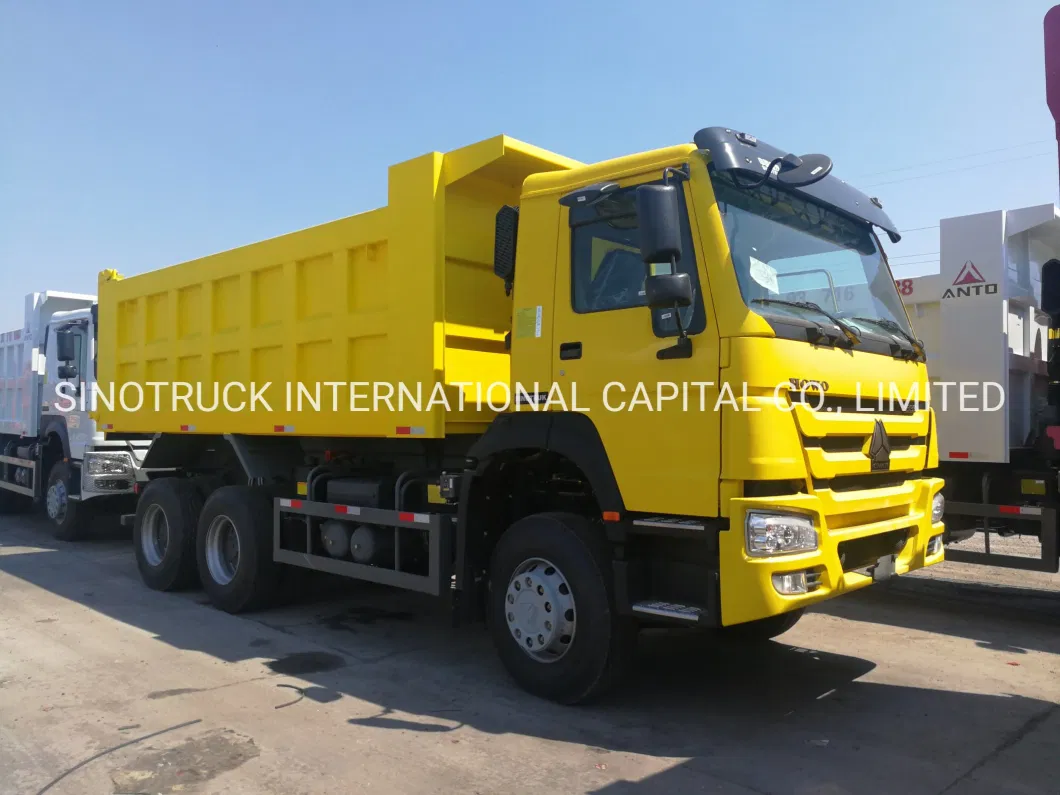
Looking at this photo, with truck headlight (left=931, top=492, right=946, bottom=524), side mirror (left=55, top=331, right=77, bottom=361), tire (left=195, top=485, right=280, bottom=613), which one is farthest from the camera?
side mirror (left=55, top=331, right=77, bottom=361)

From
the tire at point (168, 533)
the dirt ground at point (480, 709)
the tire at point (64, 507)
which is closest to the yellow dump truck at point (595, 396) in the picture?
the dirt ground at point (480, 709)

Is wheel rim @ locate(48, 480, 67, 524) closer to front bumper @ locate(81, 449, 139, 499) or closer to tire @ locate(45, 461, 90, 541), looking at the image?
tire @ locate(45, 461, 90, 541)

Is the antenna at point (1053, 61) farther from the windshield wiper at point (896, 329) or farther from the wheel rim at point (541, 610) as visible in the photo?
the wheel rim at point (541, 610)

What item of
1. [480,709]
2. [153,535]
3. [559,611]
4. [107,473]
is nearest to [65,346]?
[107,473]

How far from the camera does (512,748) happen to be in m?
4.14

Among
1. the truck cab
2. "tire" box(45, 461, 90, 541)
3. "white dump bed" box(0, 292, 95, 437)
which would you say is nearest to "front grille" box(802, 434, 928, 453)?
the truck cab

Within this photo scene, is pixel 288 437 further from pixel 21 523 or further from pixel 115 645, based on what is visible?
pixel 21 523

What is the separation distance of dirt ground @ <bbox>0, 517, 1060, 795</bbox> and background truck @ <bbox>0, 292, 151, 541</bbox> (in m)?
3.41

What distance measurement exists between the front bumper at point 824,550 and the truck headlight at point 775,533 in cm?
3

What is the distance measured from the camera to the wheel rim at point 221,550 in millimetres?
7250

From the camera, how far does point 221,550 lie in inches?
291

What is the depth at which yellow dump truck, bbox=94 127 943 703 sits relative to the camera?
4.03 m

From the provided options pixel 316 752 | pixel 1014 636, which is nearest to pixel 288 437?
pixel 316 752

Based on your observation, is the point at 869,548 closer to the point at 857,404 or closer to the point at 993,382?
the point at 857,404
